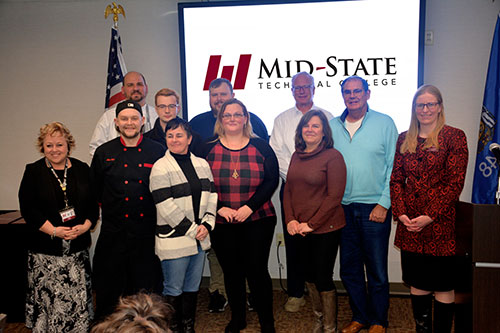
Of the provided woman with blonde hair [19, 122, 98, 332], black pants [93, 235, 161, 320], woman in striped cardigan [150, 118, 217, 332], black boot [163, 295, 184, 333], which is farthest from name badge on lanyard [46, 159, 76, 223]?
black boot [163, 295, 184, 333]

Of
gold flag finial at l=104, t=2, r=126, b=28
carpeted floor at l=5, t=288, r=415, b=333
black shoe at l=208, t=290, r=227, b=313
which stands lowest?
carpeted floor at l=5, t=288, r=415, b=333

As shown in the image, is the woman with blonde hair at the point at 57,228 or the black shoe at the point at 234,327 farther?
the black shoe at the point at 234,327

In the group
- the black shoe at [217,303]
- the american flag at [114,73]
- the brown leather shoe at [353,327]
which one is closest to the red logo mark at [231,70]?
the american flag at [114,73]

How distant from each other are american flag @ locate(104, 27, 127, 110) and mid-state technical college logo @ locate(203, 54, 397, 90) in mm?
788

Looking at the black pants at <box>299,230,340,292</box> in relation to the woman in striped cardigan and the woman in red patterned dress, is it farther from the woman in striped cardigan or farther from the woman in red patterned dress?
the woman in striped cardigan

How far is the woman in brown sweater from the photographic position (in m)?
2.45

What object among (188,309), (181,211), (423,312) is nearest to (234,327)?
(188,309)

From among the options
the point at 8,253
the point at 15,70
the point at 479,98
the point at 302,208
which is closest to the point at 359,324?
the point at 302,208

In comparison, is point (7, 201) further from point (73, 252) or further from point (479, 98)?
point (479, 98)

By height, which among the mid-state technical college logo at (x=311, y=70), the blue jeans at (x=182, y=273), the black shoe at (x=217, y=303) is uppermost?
the mid-state technical college logo at (x=311, y=70)

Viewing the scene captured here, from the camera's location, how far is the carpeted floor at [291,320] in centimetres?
286

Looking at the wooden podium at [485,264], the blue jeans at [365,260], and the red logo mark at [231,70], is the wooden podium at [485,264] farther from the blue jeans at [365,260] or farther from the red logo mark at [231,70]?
the red logo mark at [231,70]

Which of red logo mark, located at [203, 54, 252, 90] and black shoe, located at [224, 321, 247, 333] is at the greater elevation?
red logo mark, located at [203, 54, 252, 90]

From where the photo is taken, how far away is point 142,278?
246cm
